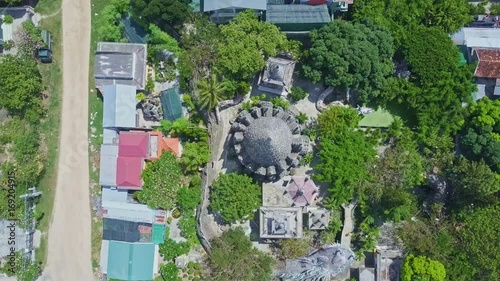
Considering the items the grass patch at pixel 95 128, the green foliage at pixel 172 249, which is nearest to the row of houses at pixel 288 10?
the grass patch at pixel 95 128

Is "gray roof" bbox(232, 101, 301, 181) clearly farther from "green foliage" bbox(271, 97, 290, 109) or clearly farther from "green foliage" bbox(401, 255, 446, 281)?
"green foliage" bbox(401, 255, 446, 281)

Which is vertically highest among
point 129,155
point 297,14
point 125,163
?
point 297,14

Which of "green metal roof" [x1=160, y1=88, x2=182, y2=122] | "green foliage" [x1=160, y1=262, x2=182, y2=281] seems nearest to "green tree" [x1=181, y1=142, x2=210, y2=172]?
"green metal roof" [x1=160, y1=88, x2=182, y2=122]

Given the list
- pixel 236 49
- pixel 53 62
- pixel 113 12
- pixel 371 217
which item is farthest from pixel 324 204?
pixel 53 62

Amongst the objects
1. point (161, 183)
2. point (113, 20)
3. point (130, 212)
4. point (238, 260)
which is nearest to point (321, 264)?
Answer: point (238, 260)

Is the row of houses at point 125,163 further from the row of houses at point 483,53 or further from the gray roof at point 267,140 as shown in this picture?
the row of houses at point 483,53

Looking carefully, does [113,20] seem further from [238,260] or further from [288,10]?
[238,260]
